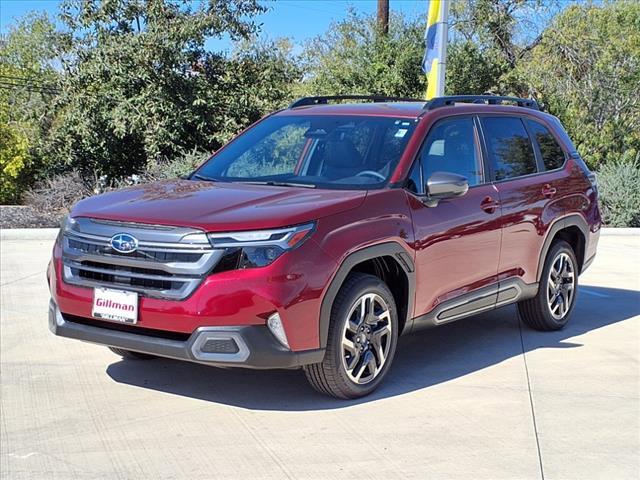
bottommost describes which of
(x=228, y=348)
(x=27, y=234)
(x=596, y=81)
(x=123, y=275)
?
(x=27, y=234)

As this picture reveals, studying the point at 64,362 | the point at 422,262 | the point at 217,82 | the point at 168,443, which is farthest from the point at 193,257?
the point at 217,82

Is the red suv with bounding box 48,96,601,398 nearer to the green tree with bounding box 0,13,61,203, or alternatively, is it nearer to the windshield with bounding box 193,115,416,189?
the windshield with bounding box 193,115,416,189

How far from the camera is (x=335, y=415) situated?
4.99 meters

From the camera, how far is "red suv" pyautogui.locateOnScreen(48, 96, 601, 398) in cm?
461

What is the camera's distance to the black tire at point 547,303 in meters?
6.93

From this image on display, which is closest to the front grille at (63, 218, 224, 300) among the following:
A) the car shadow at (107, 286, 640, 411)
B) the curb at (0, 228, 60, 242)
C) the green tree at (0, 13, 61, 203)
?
the car shadow at (107, 286, 640, 411)

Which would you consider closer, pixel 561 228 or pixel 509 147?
pixel 509 147

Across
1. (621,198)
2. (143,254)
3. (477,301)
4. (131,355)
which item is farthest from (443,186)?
(621,198)

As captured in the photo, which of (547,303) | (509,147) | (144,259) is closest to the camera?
(144,259)

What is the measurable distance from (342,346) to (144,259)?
1.23 m

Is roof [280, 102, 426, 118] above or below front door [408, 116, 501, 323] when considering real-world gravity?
above

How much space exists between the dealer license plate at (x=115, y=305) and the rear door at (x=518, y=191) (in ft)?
9.22

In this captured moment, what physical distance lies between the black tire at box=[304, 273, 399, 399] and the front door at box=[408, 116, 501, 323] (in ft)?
1.07

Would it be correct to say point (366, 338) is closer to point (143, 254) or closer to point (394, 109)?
point (143, 254)
